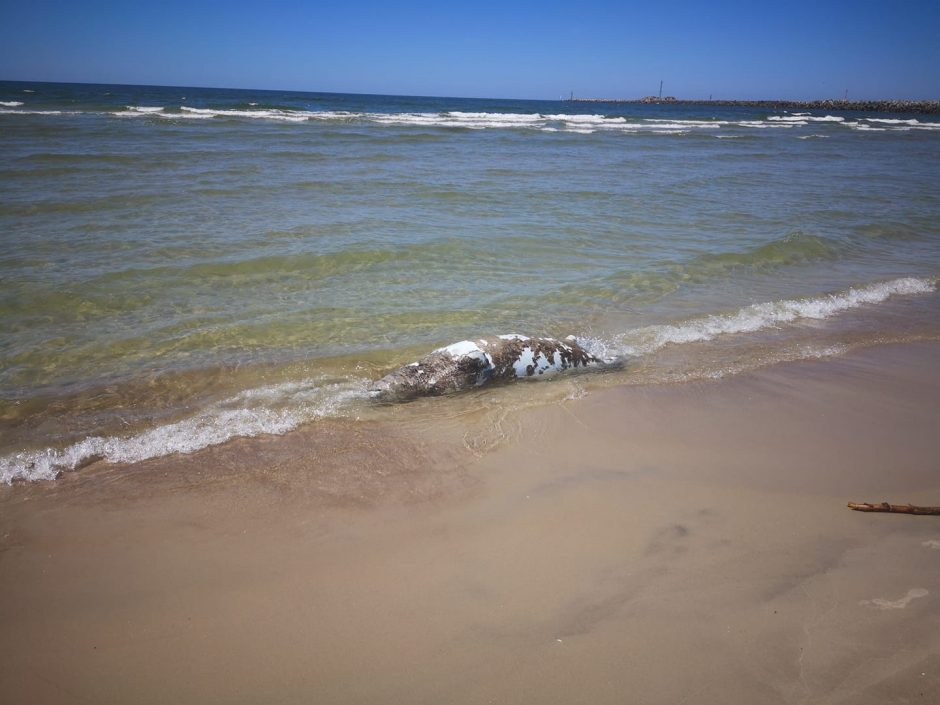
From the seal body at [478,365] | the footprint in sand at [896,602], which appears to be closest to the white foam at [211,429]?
the seal body at [478,365]

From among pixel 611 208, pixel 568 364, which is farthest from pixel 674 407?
pixel 611 208

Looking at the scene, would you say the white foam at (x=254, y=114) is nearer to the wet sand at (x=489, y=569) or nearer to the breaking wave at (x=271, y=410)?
the breaking wave at (x=271, y=410)

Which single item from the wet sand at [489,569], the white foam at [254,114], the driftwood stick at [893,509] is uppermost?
the white foam at [254,114]

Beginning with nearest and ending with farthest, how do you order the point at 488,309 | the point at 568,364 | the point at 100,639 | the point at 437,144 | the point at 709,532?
the point at 100,639 → the point at 709,532 → the point at 568,364 → the point at 488,309 → the point at 437,144

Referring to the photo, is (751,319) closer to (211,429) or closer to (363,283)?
(363,283)

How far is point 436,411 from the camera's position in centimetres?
418

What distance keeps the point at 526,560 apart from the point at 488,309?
153 inches

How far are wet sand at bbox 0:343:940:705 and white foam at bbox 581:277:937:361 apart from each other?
1.48 m

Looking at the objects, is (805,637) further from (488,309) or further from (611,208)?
(611,208)

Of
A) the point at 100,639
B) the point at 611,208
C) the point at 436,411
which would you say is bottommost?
the point at 100,639

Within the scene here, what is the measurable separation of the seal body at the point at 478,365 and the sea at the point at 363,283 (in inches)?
5.1

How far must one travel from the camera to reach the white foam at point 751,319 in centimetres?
539

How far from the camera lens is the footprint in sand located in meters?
2.40

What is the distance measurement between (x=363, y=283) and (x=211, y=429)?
3.41m
